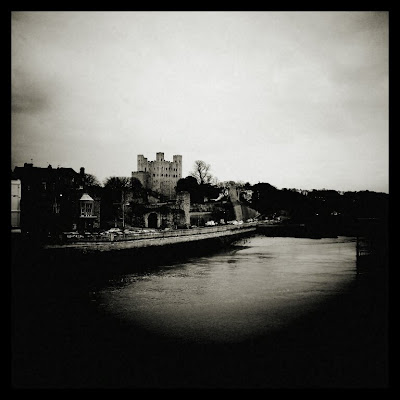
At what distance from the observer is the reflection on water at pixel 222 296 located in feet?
35.1

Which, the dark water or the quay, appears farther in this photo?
the quay

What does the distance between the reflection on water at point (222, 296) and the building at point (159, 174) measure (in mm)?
42680

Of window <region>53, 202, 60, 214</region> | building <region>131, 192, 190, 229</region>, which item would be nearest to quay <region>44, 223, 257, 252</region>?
building <region>131, 192, 190, 229</region>

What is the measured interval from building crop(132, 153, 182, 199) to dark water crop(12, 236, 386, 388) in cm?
4741

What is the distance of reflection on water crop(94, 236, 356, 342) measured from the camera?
10688mm

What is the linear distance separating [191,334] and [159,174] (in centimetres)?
5762

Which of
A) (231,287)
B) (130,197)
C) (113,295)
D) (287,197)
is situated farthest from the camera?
(287,197)

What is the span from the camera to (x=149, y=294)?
49.6ft

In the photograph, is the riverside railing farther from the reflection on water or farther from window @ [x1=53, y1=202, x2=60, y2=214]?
window @ [x1=53, y1=202, x2=60, y2=214]

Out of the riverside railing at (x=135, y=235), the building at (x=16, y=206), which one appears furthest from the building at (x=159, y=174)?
the building at (x=16, y=206)

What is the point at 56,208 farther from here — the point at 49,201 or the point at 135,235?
the point at 135,235
